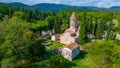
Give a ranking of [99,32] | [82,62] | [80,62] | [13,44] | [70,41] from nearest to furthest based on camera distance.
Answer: [13,44]
[82,62]
[80,62]
[70,41]
[99,32]

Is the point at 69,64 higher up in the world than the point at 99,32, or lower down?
lower down

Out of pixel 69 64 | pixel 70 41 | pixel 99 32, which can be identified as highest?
pixel 99 32

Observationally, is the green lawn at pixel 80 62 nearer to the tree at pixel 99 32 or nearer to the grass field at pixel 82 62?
the grass field at pixel 82 62

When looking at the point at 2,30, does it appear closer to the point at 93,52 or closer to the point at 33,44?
the point at 33,44

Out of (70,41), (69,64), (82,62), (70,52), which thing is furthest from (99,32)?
(69,64)

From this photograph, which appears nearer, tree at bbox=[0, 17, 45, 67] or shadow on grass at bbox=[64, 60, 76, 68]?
tree at bbox=[0, 17, 45, 67]

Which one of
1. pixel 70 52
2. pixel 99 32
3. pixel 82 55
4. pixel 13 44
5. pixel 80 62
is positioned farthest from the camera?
pixel 99 32

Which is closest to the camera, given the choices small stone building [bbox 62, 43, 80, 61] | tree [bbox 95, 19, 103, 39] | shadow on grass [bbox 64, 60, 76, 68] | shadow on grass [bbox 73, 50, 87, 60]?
shadow on grass [bbox 64, 60, 76, 68]

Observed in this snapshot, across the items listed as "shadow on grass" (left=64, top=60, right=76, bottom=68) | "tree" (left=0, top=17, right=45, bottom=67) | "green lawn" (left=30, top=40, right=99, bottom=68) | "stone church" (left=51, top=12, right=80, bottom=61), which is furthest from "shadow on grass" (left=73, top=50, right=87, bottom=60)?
"tree" (left=0, top=17, right=45, bottom=67)

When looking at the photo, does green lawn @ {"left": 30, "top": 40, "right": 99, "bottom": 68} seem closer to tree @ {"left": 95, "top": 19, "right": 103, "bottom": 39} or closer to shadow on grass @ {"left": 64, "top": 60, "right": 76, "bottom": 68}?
shadow on grass @ {"left": 64, "top": 60, "right": 76, "bottom": 68}

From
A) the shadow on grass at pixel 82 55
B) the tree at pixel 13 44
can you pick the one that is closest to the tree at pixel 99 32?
the shadow on grass at pixel 82 55

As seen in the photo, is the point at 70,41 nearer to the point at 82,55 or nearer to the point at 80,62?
the point at 82,55

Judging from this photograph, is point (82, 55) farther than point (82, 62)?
Yes
